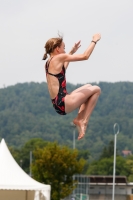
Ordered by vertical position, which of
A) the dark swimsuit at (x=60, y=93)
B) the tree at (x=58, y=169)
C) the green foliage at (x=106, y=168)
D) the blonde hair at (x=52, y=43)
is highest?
the green foliage at (x=106, y=168)

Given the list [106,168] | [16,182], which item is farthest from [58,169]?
[106,168]

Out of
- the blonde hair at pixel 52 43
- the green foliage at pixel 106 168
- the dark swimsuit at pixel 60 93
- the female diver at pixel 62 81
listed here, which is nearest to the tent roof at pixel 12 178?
the female diver at pixel 62 81

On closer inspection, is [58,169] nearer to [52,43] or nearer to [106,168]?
[52,43]

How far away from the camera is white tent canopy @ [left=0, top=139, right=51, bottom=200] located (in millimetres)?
33031

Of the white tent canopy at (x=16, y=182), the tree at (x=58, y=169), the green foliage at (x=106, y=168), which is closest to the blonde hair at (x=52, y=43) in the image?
the white tent canopy at (x=16, y=182)

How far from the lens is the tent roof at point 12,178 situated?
3297cm

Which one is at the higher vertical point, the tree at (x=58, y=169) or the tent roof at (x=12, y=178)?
the tree at (x=58, y=169)

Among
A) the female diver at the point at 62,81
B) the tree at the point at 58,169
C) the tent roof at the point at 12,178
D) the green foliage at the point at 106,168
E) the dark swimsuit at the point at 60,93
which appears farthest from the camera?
the green foliage at the point at 106,168

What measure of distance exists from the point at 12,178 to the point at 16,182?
1.51 ft

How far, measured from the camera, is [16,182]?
110 ft

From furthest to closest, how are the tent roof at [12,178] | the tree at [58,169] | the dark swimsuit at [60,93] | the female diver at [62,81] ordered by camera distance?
the tree at [58,169] < the tent roof at [12,178] < the dark swimsuit at [60,93] < the female diver at [62,81]

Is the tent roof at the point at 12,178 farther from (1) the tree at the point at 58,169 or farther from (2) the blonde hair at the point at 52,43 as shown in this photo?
(1) the tree at the point at 58,169

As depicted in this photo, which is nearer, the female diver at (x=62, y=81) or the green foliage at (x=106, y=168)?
the female diver at (x=62, y=81)

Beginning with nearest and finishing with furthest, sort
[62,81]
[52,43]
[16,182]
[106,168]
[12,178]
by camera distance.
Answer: [52,43] → [62,81] → [16,182] → [12,178] → [106,168]
